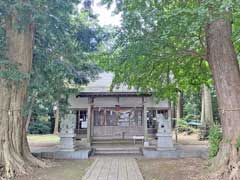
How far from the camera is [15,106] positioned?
8.83 metres

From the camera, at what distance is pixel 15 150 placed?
873cm

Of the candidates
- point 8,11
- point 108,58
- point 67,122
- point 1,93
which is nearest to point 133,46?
point 108,58

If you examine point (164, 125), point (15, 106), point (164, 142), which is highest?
point (15, 106)

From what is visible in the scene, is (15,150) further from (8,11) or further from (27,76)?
(8,11)

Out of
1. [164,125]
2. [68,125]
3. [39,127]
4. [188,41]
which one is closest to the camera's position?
[188,41]

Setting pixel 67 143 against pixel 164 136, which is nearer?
pixel 67 143

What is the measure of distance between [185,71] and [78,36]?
4.39 m

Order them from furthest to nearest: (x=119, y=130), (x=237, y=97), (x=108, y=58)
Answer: (x=119, y=130) < (x=108, y=58) < (x=237, y=97)

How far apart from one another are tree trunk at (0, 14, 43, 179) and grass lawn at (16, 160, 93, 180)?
0.44 m

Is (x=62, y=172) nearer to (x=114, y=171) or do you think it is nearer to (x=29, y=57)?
(x=114, y=171)

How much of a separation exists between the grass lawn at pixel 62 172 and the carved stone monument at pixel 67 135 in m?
1.59

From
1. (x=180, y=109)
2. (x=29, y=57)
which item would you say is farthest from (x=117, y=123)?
(x=180, y=109)

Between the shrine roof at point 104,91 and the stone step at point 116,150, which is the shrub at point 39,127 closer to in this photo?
the shrine roof at point 104,91

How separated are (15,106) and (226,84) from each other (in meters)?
6.18
